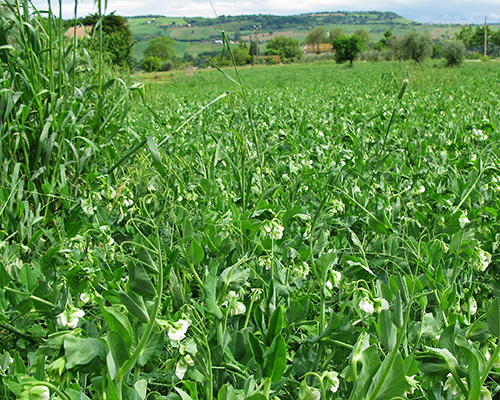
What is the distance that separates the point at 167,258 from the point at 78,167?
1.24 metres

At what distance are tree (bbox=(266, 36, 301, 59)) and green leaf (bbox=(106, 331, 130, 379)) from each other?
85.6 meters

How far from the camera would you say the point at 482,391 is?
0.83m

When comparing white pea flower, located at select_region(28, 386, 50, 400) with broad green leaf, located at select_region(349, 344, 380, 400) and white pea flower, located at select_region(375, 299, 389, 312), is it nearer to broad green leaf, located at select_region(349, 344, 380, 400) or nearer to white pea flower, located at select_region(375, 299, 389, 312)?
broad green leaf, located at select_region(349, 344, 380, 400)

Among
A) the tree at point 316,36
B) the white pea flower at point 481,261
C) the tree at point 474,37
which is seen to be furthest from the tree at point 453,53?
the tree at point 316,36

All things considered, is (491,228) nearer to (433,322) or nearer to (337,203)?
(337,203)

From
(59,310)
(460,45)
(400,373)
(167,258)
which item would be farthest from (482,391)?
(460,45)

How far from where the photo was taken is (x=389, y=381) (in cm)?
77

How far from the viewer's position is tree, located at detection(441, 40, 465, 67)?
2858 cm

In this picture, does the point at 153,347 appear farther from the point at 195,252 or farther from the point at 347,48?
the point at 347,48

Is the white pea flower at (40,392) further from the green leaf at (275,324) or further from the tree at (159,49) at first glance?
the tree at (159,49)

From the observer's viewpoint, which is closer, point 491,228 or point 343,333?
point 343,333

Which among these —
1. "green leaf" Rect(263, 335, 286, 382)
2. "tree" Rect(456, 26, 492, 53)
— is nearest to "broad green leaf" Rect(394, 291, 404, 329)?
"green leaf" Rect(263, 335, 286, 382)

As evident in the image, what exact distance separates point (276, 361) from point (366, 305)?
1.00 ft

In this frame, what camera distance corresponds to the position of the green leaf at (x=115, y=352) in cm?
71
